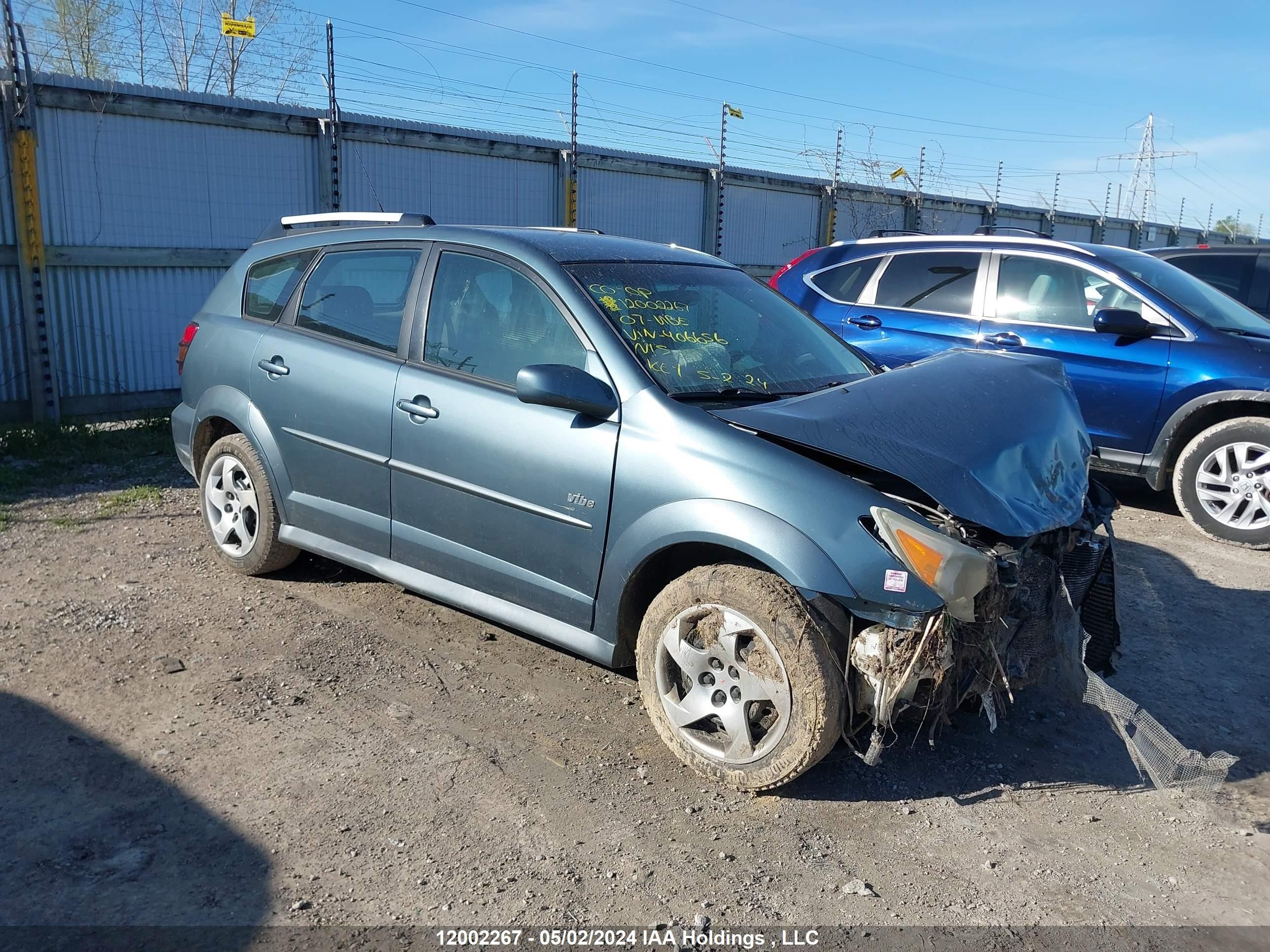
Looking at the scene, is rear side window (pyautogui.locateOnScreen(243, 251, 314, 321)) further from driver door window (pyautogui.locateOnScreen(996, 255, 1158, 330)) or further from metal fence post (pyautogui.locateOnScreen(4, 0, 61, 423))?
driver door window (pyautogui.locateOnScreen(996, 255, 1158, 330))

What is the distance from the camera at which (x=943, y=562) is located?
120 inches

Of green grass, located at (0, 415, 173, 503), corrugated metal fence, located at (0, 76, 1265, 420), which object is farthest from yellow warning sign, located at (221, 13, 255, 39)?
green grass, located at (0, 415, 173, 503)

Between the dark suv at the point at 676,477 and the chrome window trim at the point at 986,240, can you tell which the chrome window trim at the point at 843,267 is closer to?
the chrome window trim at the point at 986,240

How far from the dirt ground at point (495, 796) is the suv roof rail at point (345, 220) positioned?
1.88 metres

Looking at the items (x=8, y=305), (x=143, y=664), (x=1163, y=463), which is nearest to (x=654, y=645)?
(x=143, y=664)

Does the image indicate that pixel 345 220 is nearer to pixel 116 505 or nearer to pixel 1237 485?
pixel 116 505

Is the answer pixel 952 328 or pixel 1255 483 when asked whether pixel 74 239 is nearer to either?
pixel 952 328

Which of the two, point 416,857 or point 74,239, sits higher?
point 74,239

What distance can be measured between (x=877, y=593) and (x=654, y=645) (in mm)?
813

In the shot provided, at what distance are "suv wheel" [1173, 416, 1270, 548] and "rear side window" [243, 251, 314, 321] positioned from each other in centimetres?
558

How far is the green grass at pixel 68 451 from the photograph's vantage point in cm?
693

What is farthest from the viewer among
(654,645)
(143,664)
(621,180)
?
(621,180)

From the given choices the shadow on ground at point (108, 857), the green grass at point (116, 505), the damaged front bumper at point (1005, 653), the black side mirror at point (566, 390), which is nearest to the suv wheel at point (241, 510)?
the green grass at point (116, 505)

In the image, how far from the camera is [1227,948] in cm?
274
